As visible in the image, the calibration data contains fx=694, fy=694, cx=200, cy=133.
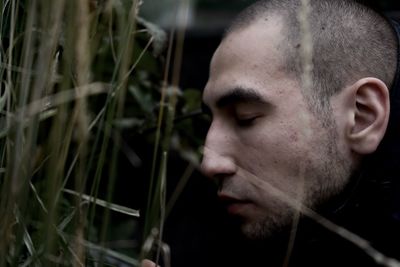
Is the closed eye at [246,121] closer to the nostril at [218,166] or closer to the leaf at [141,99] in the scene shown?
the nostril at [218,166]

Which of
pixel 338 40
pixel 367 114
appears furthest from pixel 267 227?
pixel 338 40

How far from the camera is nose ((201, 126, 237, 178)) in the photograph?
4.50ft

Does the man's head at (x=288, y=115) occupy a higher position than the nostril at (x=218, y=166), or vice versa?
the man's head at (x=288, y=115)

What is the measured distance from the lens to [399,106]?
1.41 meters

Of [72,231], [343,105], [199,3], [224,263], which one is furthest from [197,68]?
[72,231]

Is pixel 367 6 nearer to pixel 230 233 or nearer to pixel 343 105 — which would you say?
pixel 343 105

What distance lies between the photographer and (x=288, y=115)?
4.56 feet

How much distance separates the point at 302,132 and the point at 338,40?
0.79 feet

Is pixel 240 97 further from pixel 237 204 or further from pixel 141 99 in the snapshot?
pixel 141 99

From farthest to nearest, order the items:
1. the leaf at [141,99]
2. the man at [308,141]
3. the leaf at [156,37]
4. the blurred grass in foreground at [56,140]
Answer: the leaf at [141,99]
the leaf at [156,37]
the man at [308,141]
the blurred grass in foreground at [56,140]

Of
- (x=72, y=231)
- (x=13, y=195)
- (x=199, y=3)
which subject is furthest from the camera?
(x=199, y=3)

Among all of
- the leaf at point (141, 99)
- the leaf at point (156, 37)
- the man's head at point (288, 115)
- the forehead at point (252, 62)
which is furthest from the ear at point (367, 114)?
the leaf at point (141, 99)

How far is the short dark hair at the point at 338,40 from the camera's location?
144 cm

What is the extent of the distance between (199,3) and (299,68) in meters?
3.10
